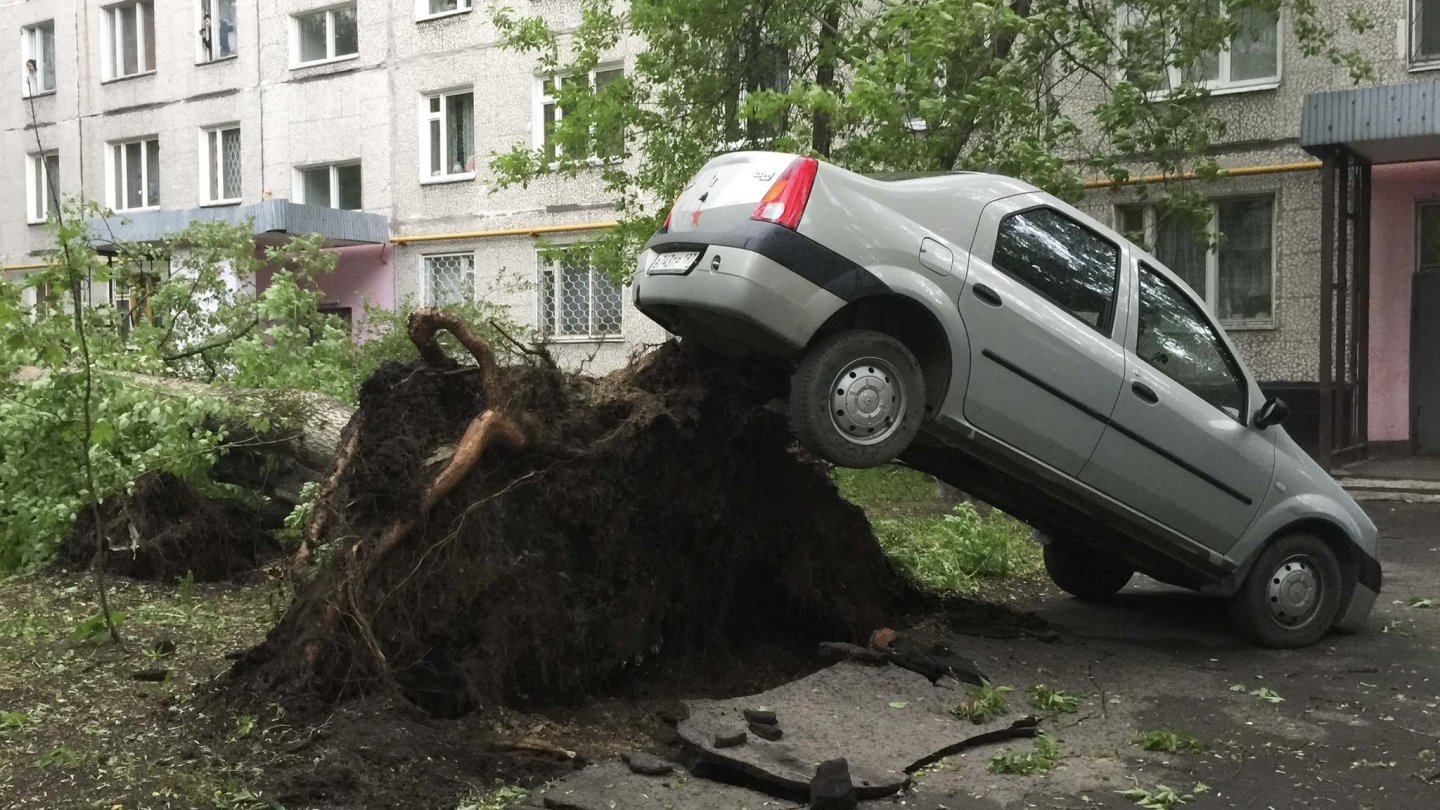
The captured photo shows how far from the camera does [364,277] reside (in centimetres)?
2698

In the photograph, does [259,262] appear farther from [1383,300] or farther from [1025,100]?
[1383,300]

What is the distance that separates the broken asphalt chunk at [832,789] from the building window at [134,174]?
1186 inches

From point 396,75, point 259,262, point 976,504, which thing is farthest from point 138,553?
point 396,75

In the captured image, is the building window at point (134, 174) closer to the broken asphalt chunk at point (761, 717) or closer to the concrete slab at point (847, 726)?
the concrete slab at point (847, 726)

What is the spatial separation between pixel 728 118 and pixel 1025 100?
10.9 feet

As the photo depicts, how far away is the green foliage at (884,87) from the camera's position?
11664mm

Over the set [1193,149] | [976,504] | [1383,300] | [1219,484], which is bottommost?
[976,504]

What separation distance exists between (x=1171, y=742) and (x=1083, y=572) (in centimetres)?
329

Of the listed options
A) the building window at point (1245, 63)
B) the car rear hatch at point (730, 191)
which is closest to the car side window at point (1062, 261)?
the car rear hatch at point (730, 191)

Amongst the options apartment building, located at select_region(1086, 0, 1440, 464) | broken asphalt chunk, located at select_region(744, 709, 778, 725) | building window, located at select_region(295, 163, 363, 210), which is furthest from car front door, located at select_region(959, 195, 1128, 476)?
building window, located at select_region(295, 163, 363, 210)

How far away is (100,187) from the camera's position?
106 ft

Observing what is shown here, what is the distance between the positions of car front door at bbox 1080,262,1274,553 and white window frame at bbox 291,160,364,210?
2246 centimetres

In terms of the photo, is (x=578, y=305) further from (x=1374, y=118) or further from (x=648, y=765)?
(x=648, y=765)

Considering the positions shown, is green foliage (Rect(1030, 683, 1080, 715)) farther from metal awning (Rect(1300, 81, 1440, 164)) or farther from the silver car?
metal awning (Rect(1300, 81, 1440, 164))
